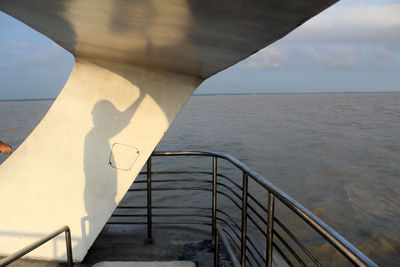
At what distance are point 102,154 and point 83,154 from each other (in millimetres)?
190

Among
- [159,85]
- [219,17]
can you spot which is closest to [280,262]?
[159,85]

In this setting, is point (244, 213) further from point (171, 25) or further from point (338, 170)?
point (338, 170)

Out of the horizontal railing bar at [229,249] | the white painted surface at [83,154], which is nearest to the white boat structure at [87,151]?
the white painted surface at [83,154]

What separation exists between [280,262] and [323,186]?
291 inches

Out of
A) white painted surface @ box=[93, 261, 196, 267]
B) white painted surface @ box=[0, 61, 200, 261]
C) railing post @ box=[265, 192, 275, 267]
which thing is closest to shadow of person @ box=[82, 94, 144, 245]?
white painted surface @ box=[0, 61, 200, 261]

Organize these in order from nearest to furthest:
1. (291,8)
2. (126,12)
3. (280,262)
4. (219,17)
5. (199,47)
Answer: (291,8), (219,17), (126,12), (199,47), (280,262)

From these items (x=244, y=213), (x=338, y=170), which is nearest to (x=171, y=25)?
(x=244, y=213)

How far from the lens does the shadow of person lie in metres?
3.04

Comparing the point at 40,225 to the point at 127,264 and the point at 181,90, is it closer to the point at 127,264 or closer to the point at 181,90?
the point at 127,264

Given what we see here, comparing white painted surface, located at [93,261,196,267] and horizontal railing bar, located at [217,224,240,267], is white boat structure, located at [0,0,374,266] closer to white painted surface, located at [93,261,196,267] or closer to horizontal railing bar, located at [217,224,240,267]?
white painted surface, located at [93,261,196,267]

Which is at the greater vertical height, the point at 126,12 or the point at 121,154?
the point at 126,12

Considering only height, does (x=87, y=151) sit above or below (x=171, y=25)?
below

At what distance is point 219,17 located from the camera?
1.26 m

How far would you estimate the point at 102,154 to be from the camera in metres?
3.06
